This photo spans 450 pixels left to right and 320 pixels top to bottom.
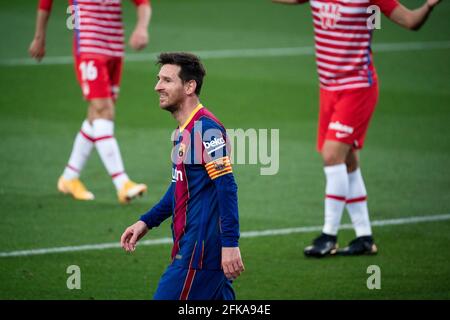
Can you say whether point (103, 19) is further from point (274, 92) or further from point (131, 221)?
point (274, 92)

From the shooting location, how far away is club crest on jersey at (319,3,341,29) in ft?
30.1

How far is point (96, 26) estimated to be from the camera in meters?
11.2

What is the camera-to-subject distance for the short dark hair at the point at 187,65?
21.3 feet

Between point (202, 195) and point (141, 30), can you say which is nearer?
point (202, 195)

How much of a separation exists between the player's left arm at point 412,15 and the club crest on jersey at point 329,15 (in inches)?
20.2

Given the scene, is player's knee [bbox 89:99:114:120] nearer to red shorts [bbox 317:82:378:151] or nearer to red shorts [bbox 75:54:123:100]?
red shorts [bbox 75:54:123:100]

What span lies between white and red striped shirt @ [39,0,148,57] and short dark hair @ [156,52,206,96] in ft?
15.2

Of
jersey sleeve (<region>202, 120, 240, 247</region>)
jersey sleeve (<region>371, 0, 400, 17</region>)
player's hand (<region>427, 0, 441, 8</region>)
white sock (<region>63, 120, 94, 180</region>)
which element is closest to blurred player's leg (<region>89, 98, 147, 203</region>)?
white sock (<region>63, 120, 94, 180</region>)

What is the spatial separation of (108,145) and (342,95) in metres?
2.86

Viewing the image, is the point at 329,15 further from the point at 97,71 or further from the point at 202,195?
the point at 202,195

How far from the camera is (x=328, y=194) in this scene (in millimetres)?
9312

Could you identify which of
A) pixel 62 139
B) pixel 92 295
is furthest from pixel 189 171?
pixel 62 139

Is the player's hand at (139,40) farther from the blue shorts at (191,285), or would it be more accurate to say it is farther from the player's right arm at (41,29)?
the blue shorts at (191,285)

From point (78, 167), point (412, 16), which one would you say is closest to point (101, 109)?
point (78, 167)
